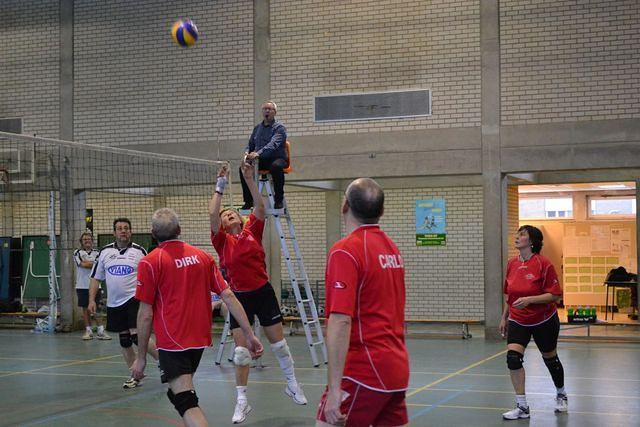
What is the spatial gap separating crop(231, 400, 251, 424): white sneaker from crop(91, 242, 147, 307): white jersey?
285 centimetres

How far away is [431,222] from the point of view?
18688 millimetres

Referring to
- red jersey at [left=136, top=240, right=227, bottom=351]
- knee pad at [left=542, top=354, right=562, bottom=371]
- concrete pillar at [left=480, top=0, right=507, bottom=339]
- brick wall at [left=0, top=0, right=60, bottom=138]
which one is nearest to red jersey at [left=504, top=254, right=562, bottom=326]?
knee pad at [left=542, top=354, right=562, bottom=371]

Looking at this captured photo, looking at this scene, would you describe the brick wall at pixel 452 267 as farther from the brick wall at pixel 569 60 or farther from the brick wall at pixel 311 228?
the brick wall at pixel 569 60

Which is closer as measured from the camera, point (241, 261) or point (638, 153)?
point (241, 261)

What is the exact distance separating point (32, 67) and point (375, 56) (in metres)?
8.36

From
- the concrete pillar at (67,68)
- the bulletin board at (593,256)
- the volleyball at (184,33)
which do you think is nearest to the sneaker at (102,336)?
the concrete pillar at (67,68)

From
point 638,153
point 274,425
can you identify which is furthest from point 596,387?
point 638,153

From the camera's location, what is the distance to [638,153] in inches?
582

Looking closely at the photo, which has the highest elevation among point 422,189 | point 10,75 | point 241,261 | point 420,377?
point 10,75

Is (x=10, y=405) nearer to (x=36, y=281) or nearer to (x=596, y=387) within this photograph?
(x=596, y=387)

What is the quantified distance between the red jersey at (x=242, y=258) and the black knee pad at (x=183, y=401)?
2991 mm

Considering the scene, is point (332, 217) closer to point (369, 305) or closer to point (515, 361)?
point (515, 361)

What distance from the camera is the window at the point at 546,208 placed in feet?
77.5

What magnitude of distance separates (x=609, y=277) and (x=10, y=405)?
16.0 m
